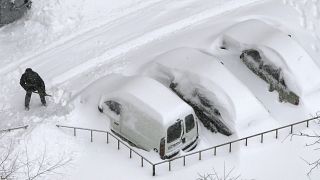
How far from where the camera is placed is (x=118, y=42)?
23.3 m

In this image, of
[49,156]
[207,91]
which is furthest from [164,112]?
[49,156]

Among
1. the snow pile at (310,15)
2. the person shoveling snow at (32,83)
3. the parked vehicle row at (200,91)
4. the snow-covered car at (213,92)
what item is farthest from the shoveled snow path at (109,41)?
the snow-covered car at (213,92)

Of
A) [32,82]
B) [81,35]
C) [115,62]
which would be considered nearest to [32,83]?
[32,82]

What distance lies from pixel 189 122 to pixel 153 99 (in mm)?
991

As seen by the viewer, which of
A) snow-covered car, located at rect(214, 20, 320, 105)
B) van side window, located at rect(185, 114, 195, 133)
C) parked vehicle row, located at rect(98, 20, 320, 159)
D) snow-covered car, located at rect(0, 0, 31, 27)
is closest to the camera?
parked vehicle row, located at rect(98, 20, 320, 159)

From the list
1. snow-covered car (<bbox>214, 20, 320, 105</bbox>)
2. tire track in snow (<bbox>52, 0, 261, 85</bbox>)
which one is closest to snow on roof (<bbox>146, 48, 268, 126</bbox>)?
snow-covered car (<bbox>214, 20, 320, 105</bbox>)

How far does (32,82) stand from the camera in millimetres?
20188

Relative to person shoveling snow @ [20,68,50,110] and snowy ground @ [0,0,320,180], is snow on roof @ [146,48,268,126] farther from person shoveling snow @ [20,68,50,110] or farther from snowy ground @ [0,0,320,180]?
→ person shoveling snow @ [20,68,50,110]

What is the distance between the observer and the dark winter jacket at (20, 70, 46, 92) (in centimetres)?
2014

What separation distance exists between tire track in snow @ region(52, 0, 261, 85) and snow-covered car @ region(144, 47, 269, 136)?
8.49 ft

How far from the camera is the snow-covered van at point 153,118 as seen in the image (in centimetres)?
1841

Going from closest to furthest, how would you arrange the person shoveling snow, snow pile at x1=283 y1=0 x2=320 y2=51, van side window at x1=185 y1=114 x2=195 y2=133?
1. van side window at x1=185 y1=114 x2=195 y2=133
2. the person shoveling snow
3. snow pile at x1=283 y1=0 x2=320 y2=51

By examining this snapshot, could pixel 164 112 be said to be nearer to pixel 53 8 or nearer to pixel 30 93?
pixel 30 93

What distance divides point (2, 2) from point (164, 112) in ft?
24.2
